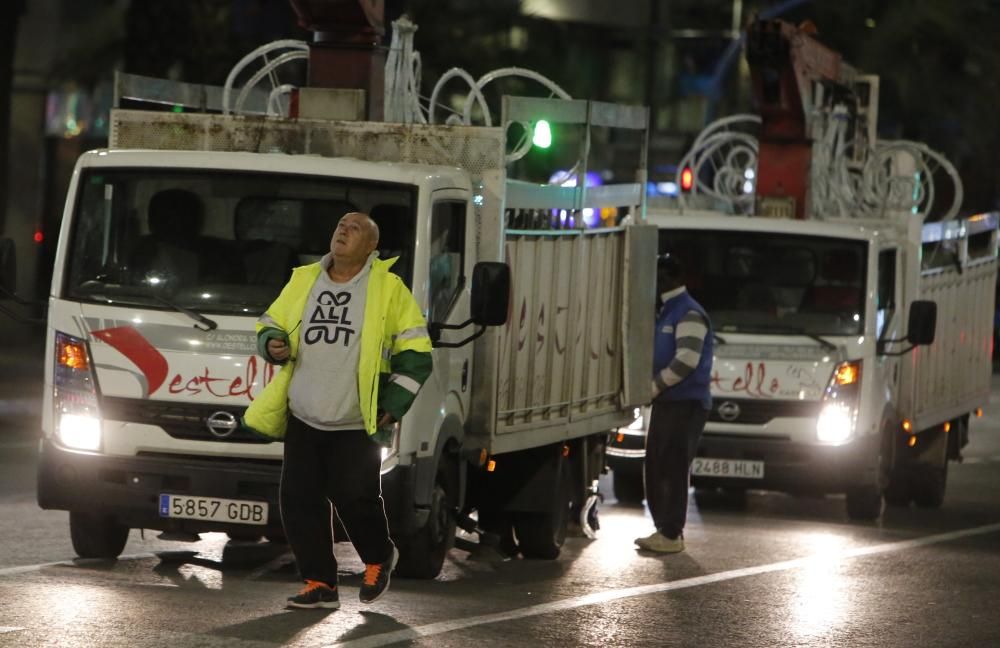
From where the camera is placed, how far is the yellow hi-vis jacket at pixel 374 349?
30.2ft

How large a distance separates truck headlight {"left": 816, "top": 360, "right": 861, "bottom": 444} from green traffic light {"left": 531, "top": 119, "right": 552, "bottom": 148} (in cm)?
417

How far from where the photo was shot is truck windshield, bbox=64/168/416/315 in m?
10.5

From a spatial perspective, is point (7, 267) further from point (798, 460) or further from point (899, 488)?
point (899, 488)

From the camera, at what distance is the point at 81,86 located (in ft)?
119

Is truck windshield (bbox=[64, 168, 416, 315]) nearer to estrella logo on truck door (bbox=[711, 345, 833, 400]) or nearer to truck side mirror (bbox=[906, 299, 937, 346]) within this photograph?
estrella logo on truck door (bbox=[711, 345, 833, 400])

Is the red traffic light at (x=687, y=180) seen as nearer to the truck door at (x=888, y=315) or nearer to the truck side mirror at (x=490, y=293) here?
the truck door at (x=888, y=315)

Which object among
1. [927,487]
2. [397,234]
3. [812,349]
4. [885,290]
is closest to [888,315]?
[885,290]

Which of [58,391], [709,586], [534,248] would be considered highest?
[534,248]

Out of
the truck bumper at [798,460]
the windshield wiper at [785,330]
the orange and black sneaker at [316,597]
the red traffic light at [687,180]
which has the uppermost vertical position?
the red traffic light at [687,180]

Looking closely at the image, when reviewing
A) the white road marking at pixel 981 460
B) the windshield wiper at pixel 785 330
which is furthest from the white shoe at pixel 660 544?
the white road marking at pixel 981 460

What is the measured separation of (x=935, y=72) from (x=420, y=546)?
3602cm

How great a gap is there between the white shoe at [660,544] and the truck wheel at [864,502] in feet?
9.87

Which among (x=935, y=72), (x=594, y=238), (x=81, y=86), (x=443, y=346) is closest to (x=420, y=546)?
(x=443, y=346)

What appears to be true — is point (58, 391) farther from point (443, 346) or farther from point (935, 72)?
point (935, 72)
